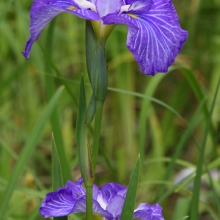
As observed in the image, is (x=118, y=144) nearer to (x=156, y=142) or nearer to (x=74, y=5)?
(x=156, y=142)

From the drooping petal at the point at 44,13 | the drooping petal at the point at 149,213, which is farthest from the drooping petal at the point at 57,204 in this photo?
the drooping petal at the point at 44,13

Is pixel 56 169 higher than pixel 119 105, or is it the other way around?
pixel 119 105

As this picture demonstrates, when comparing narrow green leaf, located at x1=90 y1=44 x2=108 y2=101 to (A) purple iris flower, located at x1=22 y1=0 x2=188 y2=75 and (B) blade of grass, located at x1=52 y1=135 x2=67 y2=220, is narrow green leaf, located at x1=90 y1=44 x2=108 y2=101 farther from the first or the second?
(B) blade of grass, located at x1=52 y1=135 x2=67 y2=220

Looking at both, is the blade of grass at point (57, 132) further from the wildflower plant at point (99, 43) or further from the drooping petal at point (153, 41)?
the drooping petal at point (153, 41)

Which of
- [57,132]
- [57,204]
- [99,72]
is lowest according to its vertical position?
[57,204]

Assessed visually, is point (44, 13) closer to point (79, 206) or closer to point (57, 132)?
point (79, 206)

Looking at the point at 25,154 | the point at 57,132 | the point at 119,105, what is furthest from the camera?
the point at 119,105

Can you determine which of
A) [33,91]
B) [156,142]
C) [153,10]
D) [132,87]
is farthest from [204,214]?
[153,10]

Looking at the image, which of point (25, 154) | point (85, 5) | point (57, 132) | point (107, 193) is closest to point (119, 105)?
point (57, 132)

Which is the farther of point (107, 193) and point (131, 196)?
point (107, 193)
